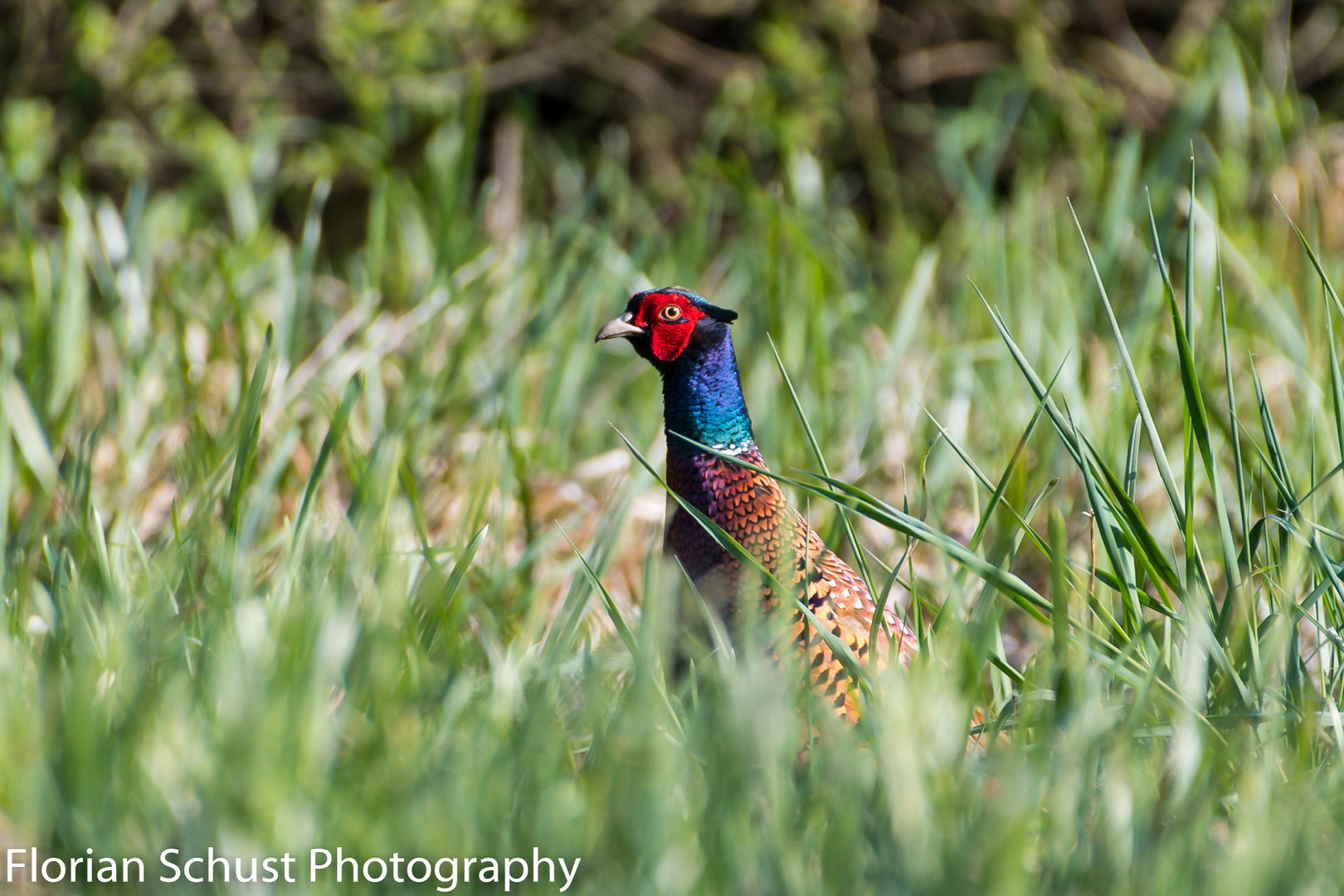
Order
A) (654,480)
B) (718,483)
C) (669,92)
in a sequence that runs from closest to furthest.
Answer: (718,483) → (654,480) → (669,92)

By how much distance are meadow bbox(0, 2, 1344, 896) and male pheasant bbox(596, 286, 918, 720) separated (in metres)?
0.12

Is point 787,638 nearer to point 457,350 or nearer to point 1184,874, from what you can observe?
point 1184,874

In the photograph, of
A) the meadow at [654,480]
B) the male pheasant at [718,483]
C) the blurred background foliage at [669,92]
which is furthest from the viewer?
the blurred background foliage at [669,92]

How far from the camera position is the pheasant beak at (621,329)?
1783mm

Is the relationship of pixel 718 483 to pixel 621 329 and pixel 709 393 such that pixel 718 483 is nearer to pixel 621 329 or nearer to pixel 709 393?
pixel 709 393

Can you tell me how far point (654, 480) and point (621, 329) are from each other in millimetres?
782

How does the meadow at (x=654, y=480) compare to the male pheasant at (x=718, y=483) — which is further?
the male pheasant at (x=718, y=483)

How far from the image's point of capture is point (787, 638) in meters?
1.33

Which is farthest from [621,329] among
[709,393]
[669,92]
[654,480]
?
[669,92]

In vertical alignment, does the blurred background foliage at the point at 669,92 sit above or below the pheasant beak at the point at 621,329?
above

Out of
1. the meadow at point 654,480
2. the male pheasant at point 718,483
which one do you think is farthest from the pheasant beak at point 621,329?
the meadow at point 654,480

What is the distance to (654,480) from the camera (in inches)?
99.3

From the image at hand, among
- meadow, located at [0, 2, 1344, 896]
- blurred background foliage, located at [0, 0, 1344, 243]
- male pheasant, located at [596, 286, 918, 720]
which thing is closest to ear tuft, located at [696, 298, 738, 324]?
male pheasant, located at [596, 286, 918, 720]

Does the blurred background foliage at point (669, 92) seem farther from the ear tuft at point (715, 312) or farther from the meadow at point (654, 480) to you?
the ear tuft at point (715, 312)
